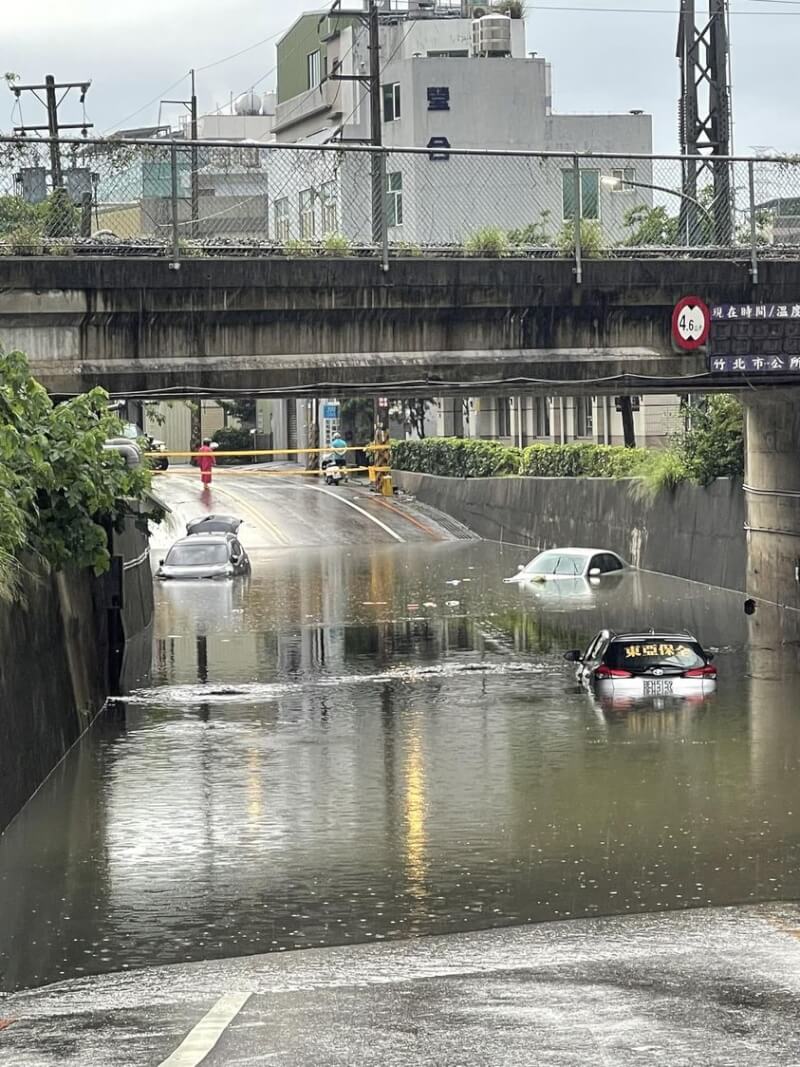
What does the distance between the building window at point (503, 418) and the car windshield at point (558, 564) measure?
32.0 meters

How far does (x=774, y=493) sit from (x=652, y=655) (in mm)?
12470

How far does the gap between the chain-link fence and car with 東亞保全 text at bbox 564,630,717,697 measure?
6407mm

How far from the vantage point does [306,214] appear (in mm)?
29141

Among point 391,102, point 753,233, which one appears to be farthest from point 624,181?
point 391,102

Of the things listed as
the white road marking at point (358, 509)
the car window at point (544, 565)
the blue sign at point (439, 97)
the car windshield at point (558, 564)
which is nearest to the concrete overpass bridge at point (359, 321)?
the car windshield at point (558, 564)

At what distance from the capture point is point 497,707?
95.9ft

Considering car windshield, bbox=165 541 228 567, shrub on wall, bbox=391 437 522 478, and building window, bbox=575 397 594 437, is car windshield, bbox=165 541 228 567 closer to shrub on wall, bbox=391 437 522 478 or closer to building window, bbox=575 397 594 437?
shrub on wall, bbox=391 437 522 478

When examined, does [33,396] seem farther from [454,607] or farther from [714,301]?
[454,607]

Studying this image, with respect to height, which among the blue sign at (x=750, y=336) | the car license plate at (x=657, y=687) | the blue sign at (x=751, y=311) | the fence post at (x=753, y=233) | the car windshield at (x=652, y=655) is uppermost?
the fence post at (x=753, y=233)

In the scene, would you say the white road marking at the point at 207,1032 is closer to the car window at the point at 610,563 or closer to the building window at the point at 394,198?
the building window at the point at 394,198

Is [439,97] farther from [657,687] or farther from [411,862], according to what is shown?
[411,862]

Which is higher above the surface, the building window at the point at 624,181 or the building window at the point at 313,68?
the building window at the point at 313,68

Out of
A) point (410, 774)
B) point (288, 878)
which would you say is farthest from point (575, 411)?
point (288, 878)

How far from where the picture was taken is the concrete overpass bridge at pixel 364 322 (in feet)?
90.3
